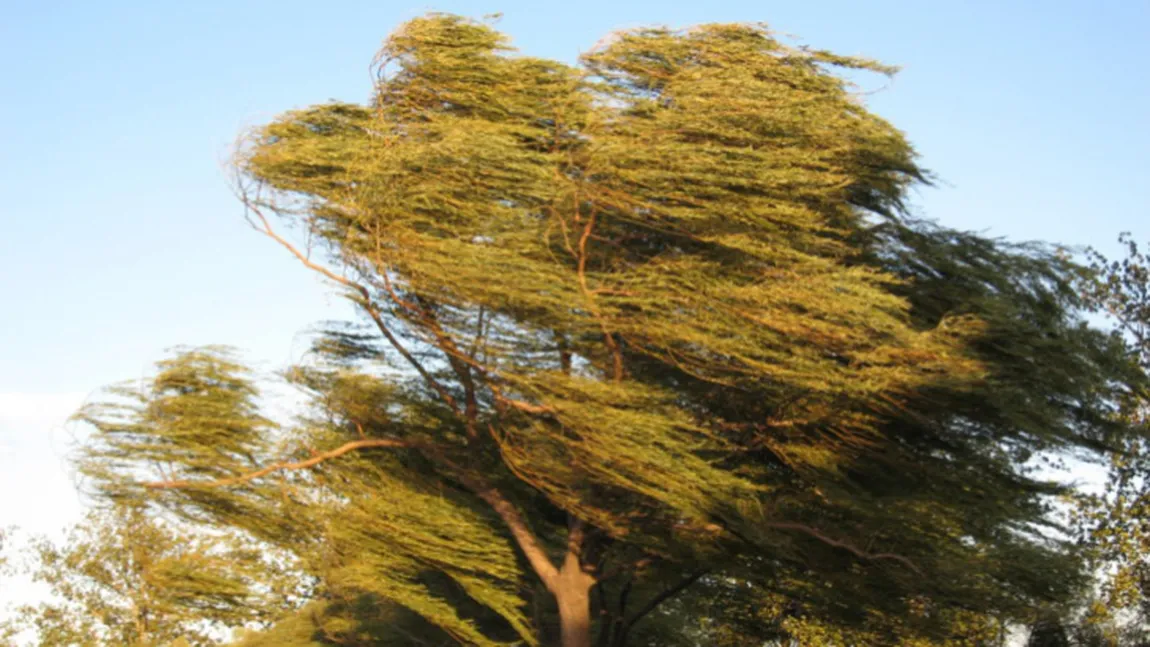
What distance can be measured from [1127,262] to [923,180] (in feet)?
22.4

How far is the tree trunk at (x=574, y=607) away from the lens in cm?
1512

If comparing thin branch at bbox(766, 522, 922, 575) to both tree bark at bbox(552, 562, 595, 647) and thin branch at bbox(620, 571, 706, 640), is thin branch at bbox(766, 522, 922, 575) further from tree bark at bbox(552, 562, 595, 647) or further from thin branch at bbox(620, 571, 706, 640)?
tree bark at bbox(552, 562, 595, 647)

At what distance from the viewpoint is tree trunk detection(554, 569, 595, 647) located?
15.1 metres

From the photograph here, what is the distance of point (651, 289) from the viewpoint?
41.4 feet

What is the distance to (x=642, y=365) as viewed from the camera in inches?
536

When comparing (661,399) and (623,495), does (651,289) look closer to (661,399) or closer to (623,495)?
(661,399)

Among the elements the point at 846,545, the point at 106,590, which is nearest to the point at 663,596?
the point at 846,545

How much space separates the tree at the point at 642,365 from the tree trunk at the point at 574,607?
5 centimetres

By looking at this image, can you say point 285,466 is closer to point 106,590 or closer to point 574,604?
point 574,604

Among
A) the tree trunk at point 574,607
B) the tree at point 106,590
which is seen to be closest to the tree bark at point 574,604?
the tree trunk at point 574,607

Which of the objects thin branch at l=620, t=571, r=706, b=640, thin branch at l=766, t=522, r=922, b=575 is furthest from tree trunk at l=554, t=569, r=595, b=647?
thin branch at l=766, t=522, r=922, b=575

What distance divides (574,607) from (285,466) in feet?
12.4

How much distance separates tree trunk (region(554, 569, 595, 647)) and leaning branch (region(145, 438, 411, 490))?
8.27ft

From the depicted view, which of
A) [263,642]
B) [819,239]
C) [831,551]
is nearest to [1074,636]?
[831,551]
